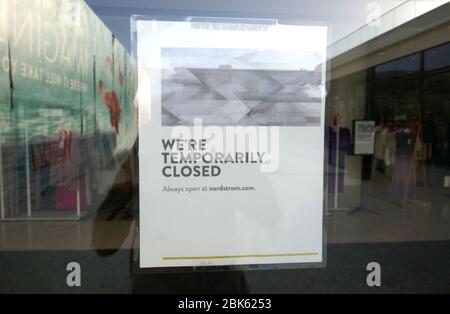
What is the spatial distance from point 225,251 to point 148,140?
2.17 ft

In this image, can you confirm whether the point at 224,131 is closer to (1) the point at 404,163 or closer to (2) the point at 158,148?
(2) the point at 158,148

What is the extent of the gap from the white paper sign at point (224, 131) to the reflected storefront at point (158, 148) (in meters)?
0.03

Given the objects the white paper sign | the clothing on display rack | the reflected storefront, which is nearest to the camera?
the white paper sign

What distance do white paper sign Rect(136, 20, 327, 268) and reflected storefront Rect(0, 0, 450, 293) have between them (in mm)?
28

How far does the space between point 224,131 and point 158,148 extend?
315 mm

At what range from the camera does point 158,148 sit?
1.63 meters

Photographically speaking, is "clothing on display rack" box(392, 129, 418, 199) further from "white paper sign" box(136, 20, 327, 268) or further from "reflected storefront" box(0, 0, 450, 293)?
"white paper sign" box(136, 20, 327, 268)

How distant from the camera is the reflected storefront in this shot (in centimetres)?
180

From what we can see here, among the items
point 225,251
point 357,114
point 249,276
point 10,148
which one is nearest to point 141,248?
point 225,251

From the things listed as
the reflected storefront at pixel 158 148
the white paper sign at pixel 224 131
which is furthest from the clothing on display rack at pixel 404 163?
the white paper sign at pixel 224 131

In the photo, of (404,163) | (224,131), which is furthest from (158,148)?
(404,163)

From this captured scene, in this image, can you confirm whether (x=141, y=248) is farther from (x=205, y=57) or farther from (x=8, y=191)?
(x=8, y=191)

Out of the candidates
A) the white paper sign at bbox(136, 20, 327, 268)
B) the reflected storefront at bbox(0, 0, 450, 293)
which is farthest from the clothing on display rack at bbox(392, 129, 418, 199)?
the white paper sign at bbox(136, 20, 327, 268)
